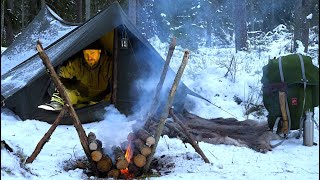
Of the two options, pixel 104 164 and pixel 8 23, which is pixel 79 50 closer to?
pixel 104 164

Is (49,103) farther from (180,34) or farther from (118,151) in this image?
(180,34)

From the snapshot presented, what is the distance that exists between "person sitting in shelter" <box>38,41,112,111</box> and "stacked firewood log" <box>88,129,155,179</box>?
8.92ft

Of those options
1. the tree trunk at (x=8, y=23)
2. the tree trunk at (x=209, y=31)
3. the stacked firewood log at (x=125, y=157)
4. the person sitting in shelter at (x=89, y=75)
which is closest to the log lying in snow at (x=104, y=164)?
the stacked firewood log at (x=125, y=157)

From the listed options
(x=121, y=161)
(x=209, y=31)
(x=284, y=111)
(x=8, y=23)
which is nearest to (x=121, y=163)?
(x=121, y=161)

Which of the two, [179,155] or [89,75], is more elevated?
[89,75]

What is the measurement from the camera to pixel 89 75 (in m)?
6.56

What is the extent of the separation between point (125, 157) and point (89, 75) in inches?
132

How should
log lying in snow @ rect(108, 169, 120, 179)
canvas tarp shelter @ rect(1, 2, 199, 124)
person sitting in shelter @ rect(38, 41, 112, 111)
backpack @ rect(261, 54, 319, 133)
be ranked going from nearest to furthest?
log lying in snow @ rect(108, 169, 120, 179) → backpack @ rect(261, 54, 319, 133) → canvas tarp shelter @ rect(1, 2, 199, 124) → person sitting in shelter @ rect(38, 41, 112, 111)

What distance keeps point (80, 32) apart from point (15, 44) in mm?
2106

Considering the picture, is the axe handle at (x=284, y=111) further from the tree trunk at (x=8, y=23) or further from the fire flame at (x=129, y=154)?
the tree trunk at (x=8, y=23)

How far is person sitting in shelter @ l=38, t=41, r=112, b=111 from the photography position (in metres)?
6.33

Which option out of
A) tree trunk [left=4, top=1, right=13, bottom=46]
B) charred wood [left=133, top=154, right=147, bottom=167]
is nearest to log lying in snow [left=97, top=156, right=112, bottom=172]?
charred wood [left=133, top=154, right=147, bottom=167]

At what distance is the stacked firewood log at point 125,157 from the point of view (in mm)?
3354

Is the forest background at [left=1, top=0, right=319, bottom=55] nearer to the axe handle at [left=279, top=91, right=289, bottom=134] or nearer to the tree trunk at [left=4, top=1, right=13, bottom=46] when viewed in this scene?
the tree trunk at [left=4, top=1, right=13, bottom=46]
